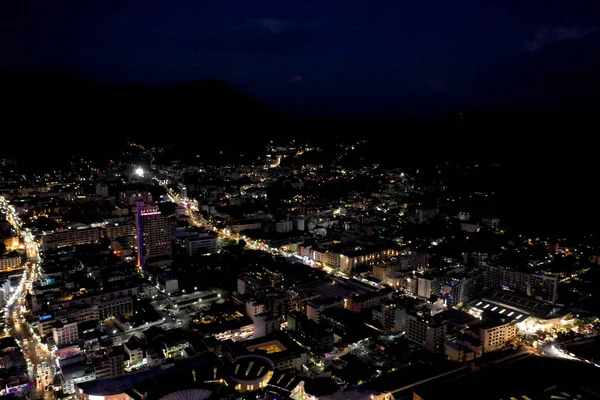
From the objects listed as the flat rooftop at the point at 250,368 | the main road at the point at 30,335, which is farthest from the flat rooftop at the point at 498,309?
the main road at the point at 30,335

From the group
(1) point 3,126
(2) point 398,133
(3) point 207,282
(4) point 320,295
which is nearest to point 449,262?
(4) point 320,295

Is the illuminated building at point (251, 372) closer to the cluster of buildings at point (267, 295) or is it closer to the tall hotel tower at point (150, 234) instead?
the cluster of buildings at point (267, 295)

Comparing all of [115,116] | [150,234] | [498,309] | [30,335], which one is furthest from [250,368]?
[115,116]

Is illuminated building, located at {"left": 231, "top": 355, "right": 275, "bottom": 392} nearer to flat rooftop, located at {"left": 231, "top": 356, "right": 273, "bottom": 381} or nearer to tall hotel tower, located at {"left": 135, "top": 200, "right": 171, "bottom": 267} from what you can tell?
flat rooftop, located at {"left": 231, "top": 356, "right": 273, "bottom": 381}

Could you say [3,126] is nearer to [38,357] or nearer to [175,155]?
[175,155]

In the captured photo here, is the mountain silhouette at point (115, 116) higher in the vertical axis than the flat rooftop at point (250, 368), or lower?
higher

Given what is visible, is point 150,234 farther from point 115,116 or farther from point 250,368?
point 115,116
